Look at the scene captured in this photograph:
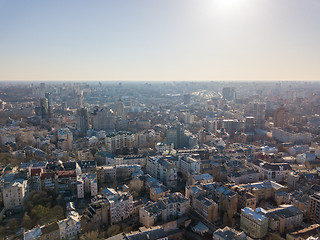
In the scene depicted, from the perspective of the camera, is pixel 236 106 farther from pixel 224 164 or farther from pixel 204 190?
pixel 204 190

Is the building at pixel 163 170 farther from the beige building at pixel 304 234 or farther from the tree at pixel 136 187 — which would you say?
the beige building at pixel 304 234

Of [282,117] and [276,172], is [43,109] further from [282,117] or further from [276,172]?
[282,117]

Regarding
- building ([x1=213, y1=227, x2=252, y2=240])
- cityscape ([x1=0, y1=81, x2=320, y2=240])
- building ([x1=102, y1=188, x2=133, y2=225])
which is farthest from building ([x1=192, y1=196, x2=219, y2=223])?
building ([x1=102, y1=188, x2=133, y2=225])

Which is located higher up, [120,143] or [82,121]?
[82,121]

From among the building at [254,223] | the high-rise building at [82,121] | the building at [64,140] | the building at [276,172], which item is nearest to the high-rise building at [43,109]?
the high-rise building at [82,121]

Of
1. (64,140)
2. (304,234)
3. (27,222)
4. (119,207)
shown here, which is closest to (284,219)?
(304,234)
